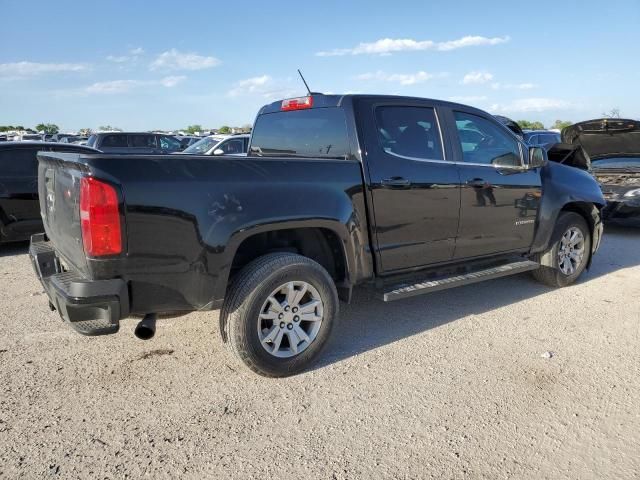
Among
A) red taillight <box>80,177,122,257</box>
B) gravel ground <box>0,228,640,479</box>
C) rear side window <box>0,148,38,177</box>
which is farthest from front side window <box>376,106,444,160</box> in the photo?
rear side window <box>0,148,38,177</box>

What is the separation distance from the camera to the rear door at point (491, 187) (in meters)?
4.39

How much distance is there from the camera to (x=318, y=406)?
3.08 metres

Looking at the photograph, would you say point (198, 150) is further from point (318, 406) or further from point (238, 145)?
point (318, 406)

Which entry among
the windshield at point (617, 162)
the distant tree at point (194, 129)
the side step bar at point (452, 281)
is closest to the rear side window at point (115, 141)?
the windshield at point (617, 162)

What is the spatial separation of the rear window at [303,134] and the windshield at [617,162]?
716 centimetres

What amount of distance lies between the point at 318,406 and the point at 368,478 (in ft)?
2.28

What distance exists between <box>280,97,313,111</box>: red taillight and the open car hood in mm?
5870

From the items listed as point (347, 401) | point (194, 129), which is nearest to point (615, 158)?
point (347, 401)

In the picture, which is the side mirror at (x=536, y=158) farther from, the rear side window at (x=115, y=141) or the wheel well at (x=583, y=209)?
the rear side window at (x=115, y=141)

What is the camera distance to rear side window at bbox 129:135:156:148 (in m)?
16.9

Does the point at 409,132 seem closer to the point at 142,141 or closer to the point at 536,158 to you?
the point at 536,158

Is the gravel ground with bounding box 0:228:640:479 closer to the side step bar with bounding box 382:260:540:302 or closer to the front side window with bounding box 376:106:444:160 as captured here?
the side step bar with bounding box 382:260:540:302

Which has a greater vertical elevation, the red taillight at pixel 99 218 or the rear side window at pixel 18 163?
the rear side window at pixel 18 163

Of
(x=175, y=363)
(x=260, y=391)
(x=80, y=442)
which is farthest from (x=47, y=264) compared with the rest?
(x=260, y=391)
